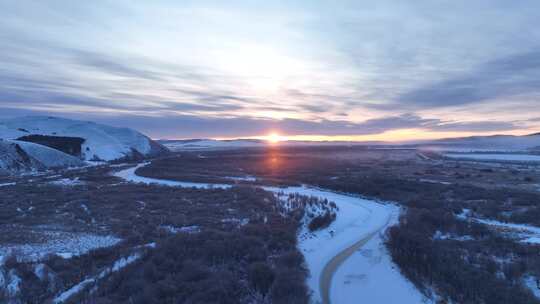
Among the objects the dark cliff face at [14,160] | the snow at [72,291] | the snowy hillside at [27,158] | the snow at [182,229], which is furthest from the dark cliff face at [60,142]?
the snow at [72,291]

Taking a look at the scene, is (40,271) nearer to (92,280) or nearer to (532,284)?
(92,280)

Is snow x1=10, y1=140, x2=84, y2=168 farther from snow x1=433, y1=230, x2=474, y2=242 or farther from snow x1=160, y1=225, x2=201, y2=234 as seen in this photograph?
snow x1=433, y1=230, x2=474, y2=242

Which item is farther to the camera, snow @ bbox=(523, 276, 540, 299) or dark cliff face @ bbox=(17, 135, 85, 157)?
dark cliff face @ bbox=(17, 135, 85, 157)

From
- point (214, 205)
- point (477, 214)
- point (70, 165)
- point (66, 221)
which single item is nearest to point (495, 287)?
point (477, 214)

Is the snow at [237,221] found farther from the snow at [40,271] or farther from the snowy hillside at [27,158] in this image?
the snowy hillside at [27,158]

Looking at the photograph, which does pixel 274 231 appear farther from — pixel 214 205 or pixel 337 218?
pixel 214 205

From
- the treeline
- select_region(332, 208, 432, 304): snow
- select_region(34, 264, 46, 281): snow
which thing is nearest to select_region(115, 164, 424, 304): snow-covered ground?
select_region(332, 208, 432, 304): snow

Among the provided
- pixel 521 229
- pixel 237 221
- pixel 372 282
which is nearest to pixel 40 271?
pixel 237 221
